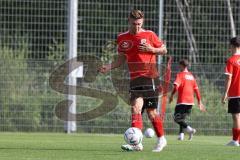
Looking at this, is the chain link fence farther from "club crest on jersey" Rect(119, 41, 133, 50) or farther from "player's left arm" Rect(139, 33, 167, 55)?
"player's left arm" Rect(139, 33, 167, 55)

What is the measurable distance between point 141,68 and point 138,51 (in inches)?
11.7

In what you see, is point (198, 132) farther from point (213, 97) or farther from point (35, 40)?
point (35, 40)

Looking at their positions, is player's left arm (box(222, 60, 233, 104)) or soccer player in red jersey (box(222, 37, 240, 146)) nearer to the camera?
player's left arm (box(222, 60, 233, 104))

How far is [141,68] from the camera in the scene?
1248cm

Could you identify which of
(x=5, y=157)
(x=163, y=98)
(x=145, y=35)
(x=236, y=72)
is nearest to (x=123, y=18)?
(x=163, y=98)

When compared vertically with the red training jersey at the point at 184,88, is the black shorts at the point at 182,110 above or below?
below

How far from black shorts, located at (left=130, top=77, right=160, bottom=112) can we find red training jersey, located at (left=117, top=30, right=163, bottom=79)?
11 centimetres

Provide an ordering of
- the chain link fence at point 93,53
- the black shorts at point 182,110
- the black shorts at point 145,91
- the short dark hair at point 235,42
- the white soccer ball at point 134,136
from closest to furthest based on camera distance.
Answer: the white soccer ball at point 134,136 < the black shorts at point 145,91 < the short dark hair at point 235,42 < the black shorts at point 182,110 < the chain link fence at point 93,53

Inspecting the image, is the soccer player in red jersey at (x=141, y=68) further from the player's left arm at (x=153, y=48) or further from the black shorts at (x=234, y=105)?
the black shorts at (x=234, y=105)

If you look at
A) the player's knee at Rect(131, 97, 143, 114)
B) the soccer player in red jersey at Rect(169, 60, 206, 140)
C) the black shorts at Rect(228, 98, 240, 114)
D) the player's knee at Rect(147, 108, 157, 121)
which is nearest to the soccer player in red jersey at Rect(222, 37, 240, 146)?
the black shorts at Rect(228, 98, 240, 114)

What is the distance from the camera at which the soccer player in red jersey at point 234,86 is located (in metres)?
14.9

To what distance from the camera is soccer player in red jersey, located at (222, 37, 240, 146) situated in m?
14.9

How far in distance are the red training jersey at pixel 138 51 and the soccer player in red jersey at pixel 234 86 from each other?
2777 millimetres

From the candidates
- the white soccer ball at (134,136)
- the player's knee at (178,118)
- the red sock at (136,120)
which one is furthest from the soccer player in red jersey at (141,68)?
the player's knee at (178,118)
